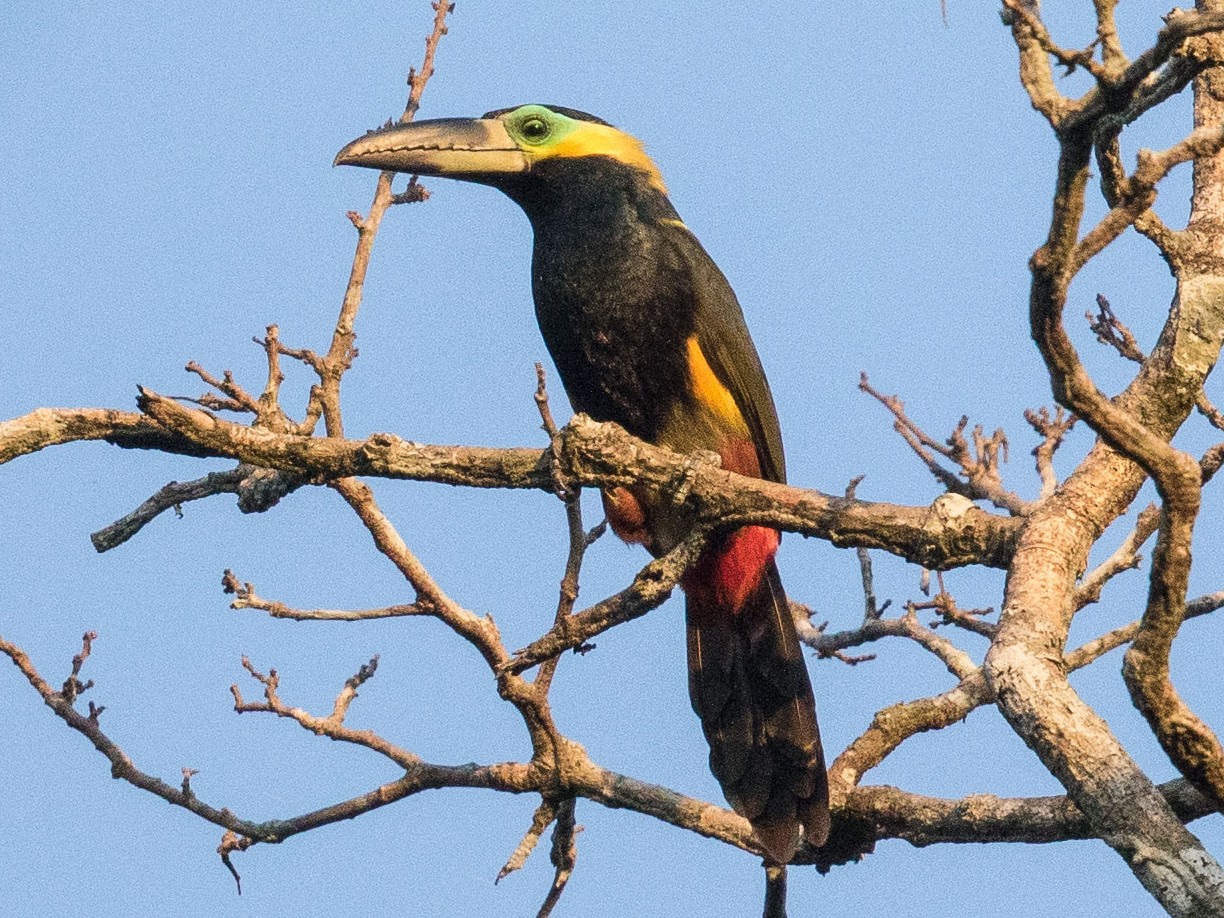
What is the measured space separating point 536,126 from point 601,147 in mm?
246

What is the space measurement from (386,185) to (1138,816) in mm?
2777

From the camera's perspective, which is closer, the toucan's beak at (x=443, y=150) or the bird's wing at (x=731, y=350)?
the toucan's beak at (x=443, y=150)

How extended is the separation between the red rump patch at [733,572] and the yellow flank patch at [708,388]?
1.22 feet

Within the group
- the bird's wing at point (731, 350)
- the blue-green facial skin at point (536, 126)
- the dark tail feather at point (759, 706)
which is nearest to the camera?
the dark tail feather at point (759, 706)

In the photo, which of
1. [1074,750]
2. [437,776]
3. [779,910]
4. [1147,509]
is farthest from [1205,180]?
[437,776]

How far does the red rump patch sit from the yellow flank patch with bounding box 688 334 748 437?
1.22 ft

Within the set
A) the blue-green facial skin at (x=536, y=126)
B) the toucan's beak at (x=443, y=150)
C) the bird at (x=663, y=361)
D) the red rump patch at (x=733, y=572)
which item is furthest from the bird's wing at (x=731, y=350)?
the toucan's beak at (x=443, y=150)

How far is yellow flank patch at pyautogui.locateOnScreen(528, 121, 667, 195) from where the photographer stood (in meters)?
5.25

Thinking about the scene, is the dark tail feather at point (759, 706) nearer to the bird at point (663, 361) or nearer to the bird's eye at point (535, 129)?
the bird at point (663, 361)

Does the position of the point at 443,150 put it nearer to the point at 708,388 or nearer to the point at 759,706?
the point at 708,388

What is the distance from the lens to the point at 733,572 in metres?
5.00

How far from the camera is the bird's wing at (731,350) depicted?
16.2 ft

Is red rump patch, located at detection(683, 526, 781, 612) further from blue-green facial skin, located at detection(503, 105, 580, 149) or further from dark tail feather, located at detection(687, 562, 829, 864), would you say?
blue-green facial skin, located at detection(503, 105, 580, 149)

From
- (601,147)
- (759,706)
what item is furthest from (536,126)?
(759,706)
